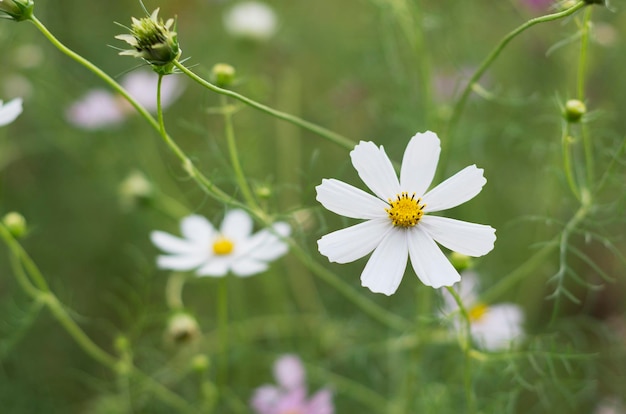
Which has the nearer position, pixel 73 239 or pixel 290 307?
pixel 290 307

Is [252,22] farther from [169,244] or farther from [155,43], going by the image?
[155,43]

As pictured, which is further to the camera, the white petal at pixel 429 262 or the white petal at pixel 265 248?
the white petal at pixel 265 248

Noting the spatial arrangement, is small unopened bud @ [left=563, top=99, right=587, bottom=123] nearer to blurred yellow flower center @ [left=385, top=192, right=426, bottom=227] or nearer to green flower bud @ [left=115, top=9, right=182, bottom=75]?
blurred yellow flower center @ [left=385, top=192, right=426, bottom=227]

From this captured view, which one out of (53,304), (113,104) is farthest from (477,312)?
(113,104)

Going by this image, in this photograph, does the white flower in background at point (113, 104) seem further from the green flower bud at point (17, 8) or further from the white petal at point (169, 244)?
the green flower bud at point (17, 8)

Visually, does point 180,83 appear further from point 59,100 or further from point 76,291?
point 76,291

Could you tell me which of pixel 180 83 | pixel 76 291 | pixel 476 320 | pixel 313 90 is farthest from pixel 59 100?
pixel 476 320

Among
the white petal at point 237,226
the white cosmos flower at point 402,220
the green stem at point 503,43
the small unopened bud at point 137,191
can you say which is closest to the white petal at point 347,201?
the white cosmos flower at point 402,220
